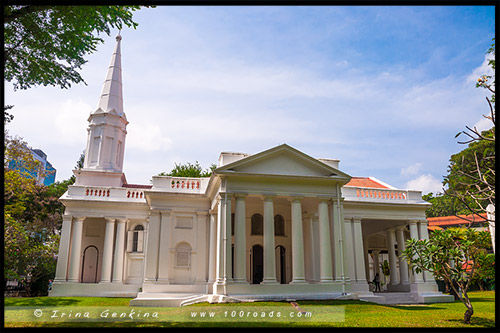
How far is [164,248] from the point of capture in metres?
20.4

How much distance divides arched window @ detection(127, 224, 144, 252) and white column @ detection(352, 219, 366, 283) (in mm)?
12636

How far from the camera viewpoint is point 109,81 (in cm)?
2712

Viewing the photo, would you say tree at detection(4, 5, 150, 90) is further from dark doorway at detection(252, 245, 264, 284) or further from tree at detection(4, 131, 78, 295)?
dark doorway at detection(252, 245, 264, 284)

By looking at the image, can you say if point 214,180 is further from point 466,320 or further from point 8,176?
point 466,320

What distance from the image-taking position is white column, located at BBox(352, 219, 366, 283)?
21.2m

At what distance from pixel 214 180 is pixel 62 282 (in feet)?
34.2

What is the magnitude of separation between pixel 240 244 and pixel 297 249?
2.73 metres

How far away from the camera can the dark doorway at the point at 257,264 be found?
70.4ft

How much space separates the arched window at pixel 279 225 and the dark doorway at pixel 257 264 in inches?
57.6

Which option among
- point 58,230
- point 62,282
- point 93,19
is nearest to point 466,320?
point 93,19

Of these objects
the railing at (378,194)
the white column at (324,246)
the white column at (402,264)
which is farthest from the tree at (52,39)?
the white column at (402,264)

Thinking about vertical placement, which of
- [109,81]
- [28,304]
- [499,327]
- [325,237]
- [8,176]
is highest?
[109,81]

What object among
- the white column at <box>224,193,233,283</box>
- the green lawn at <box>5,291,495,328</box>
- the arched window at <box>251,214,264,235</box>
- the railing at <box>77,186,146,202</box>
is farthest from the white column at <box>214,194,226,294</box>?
the railing at <box>77,186,146,202</box>

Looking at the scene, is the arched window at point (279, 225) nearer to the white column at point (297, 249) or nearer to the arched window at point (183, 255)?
the white column at point (297, 249)
